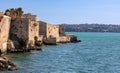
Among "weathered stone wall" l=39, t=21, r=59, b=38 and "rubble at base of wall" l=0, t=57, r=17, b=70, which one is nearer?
"rubble at base of wall" l=0, t=57, r=17, b=70

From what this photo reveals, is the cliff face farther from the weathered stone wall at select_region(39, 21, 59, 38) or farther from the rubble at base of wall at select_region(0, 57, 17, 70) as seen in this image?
the weathered stone wall at select_region(39, 21, 59, 38)

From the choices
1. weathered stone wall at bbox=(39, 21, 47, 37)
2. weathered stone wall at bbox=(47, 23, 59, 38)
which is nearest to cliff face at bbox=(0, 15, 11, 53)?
weathered stone wall at bbox=(39, 21, 47, 37)

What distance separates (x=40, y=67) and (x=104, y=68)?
5651mm

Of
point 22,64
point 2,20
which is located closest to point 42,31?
point 2,20

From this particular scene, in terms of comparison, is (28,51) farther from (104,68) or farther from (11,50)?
(104,68)

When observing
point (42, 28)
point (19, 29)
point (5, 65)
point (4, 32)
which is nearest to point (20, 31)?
point (19, 29)

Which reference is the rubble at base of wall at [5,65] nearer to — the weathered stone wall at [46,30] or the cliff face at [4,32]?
the cliff face at [4,32]

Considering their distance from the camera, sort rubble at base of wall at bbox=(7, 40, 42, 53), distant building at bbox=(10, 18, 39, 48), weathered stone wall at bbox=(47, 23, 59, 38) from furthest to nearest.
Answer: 1. weathered stone wall at bbox=(47, 23, 59, 38)
2. distant building at bbox=(10, 18, 39, 48)
3. rubble at base of wall at bbox=(7, 40, 42, 53)

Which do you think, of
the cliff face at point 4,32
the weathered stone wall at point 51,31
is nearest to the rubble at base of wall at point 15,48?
the cliff face at point 4,32

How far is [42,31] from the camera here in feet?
209

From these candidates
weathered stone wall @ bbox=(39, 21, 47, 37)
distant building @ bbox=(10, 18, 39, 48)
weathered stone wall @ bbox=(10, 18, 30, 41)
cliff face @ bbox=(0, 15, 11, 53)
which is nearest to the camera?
cliff face @ bbox=(0, 15, 11, 53)

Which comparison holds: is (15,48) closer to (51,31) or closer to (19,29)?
(19,29)

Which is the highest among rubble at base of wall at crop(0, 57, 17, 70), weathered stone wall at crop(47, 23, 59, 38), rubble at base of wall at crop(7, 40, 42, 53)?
weathered stone wall at crop(47, 23, 59, 38)

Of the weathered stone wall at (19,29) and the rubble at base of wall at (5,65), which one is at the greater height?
the weathered stone wall at (19,29)
